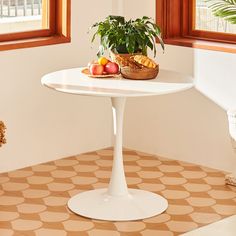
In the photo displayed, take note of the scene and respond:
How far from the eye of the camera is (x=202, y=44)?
18.0ft

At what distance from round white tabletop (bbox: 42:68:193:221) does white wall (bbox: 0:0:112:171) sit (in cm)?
58

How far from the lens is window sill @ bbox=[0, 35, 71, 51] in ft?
17.5

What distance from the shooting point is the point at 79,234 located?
14.4ft

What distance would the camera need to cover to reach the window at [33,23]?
5441 millimetres

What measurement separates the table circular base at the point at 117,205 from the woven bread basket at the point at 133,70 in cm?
72

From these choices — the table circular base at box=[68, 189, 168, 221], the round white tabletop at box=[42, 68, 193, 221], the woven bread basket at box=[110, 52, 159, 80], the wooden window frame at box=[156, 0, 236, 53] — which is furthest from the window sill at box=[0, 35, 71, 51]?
the table circular base at box=[68, 189, 168, 221]

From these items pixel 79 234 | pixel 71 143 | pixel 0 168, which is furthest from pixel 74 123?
pixel 79 234

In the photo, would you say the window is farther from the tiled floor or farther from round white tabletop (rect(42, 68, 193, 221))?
the tiled floor

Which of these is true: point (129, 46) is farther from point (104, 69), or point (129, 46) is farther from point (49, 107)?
point (49, 107)

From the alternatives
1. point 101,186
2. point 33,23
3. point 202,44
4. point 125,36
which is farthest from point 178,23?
point 101,186

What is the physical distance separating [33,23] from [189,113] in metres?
1.25

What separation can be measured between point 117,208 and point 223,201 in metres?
0.68

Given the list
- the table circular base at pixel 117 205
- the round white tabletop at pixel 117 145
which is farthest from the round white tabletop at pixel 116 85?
the table circular base at pixel 117 205

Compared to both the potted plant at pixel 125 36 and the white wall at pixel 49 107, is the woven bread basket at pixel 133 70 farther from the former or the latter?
the white wall at pixel 49 107
